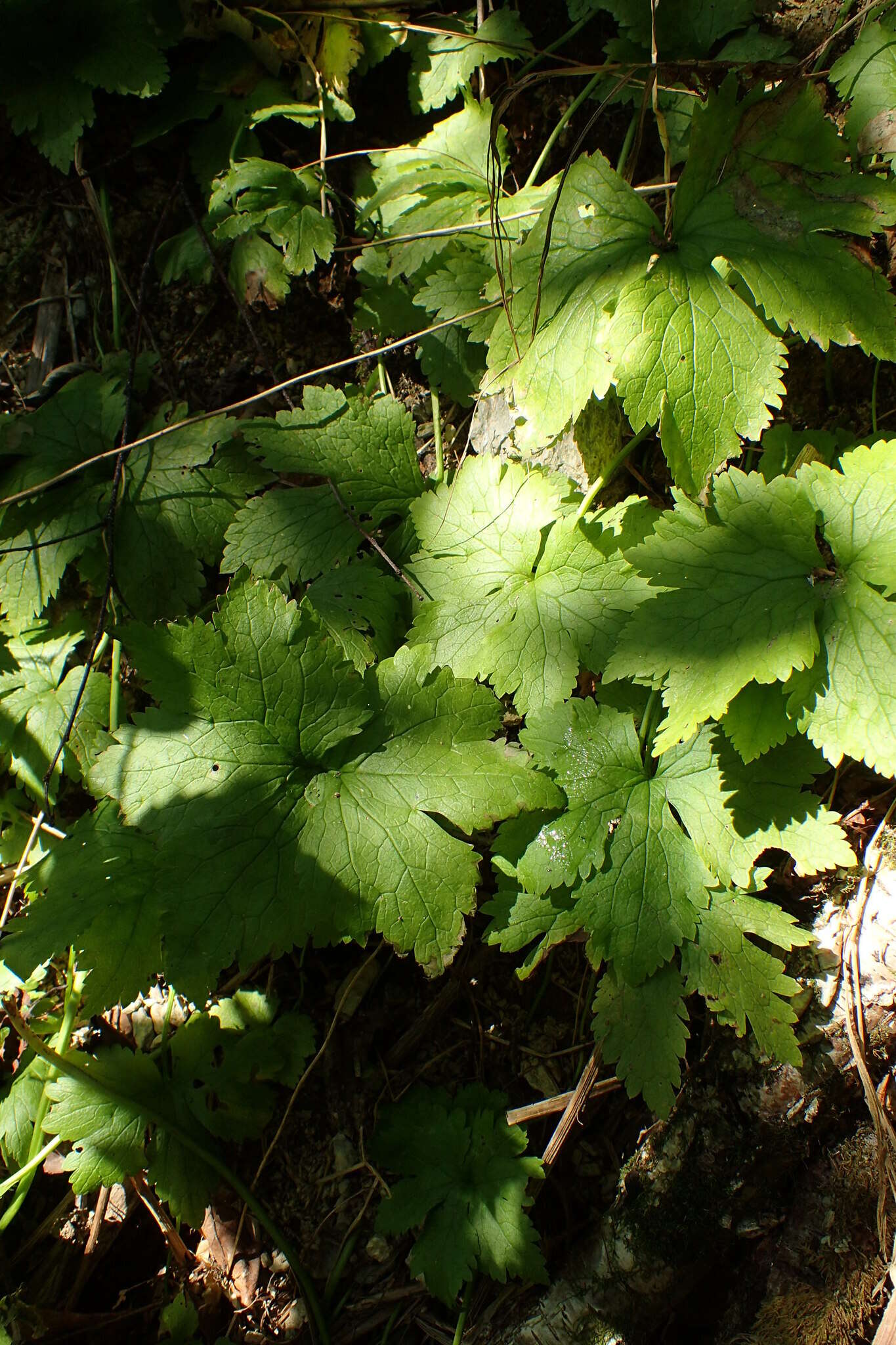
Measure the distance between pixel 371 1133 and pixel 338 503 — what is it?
1881 mm

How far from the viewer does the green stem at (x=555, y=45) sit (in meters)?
2.39

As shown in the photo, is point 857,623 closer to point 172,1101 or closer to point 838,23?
point 838,23

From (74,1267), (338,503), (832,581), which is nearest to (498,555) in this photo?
(338,503)

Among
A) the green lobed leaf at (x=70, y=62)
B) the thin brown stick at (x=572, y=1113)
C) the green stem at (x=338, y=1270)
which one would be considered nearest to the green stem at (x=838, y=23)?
the green lobed leaf at (x=70, y=62)

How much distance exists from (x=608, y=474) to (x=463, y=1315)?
223 centimetres

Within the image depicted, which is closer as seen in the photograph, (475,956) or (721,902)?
(721,902)

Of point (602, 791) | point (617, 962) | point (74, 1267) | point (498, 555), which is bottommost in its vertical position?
point (74, 1267)

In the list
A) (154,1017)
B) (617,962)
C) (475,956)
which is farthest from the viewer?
(154,1017)

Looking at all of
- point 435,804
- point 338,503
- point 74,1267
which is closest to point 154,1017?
point 74,1267

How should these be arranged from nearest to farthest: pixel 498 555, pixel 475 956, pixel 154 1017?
pixel 498 555 < pixel 475 956 < pixel 154 1017

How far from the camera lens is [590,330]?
181 centimetres

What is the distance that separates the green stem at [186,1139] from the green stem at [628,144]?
2.93 meters

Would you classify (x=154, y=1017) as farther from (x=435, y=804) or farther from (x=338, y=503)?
(x=338, y=503)

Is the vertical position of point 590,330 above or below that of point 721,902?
above
